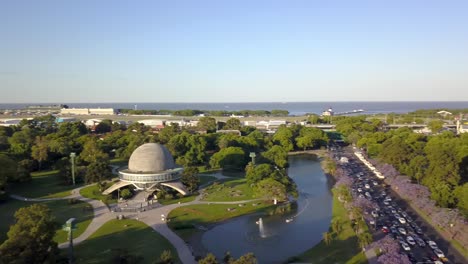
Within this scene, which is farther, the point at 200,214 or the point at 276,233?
the point at 200,214

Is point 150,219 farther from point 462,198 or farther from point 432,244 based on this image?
point 462,198

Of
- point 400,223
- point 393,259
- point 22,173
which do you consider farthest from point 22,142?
point 393,259

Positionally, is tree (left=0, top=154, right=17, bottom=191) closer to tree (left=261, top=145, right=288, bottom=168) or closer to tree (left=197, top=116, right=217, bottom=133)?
tree (left=261, top=145, right=288, bottom=168)

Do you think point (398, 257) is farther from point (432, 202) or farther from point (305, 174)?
point (305, 174)

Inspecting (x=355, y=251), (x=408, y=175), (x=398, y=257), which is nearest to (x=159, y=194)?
(x=355, y=251)

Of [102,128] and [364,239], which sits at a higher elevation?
[102,128]

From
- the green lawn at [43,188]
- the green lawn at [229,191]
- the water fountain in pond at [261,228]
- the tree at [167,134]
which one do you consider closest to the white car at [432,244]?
the water fountain in pond at [261,228]

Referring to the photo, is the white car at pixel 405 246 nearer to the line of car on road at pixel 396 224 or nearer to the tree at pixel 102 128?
the line of car on road at pixel 396 224
